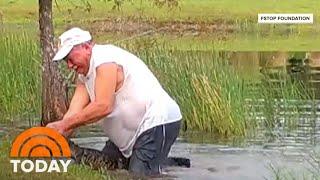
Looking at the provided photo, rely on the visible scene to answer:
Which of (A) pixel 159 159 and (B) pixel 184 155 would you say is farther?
(B) pixel 184 155

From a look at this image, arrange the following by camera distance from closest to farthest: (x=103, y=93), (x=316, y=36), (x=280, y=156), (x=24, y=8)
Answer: (x=103, y=93)
(x=280, y=156)
(x=316, y=36)
(x=24, y=8)

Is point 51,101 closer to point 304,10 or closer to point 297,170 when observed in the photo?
point 297,170

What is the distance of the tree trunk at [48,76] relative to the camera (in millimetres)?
13266

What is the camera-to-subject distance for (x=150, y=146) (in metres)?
9.61

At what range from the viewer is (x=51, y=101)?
526 inches

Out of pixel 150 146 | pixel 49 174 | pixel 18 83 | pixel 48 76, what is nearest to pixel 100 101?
pixel 49 174

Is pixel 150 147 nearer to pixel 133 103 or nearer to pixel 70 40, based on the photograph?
pixel 133 103

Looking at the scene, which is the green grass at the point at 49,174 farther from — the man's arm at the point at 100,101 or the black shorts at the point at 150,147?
the man's arm at the point at 100,101

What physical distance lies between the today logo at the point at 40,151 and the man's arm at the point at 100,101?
49 cm

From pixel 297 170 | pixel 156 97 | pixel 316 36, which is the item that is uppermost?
pixel 156 97

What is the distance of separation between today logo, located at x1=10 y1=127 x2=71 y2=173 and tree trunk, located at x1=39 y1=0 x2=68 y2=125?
4.74 metres

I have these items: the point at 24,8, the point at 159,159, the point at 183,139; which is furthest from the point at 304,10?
the point at 159,159

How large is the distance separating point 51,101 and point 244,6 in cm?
3237

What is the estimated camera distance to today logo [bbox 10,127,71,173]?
7.99 meters
